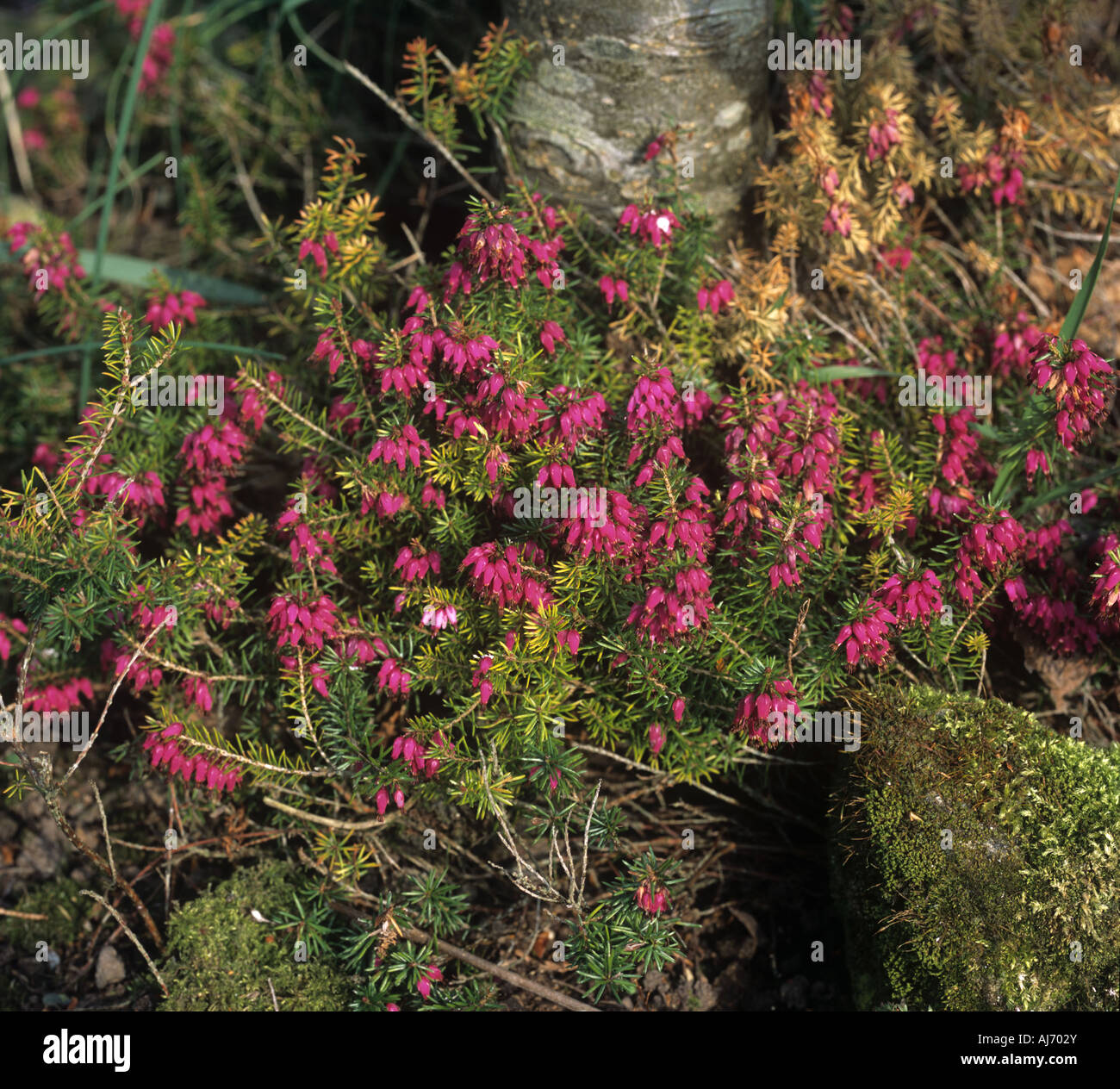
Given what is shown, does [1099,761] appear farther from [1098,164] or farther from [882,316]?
[1098,164]

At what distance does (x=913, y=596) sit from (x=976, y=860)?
0.67m

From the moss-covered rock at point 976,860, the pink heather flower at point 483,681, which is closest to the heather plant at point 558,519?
the pink heather flower at point 483,681

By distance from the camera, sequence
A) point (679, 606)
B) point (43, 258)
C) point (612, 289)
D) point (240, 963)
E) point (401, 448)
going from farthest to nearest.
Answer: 1. point (43, 258)
2. point (612, 289)
3. point (240, 963)
4. point (401, 448)
5. point (679, 606)

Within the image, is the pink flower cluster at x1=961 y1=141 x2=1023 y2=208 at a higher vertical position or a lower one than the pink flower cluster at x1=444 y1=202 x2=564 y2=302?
higher

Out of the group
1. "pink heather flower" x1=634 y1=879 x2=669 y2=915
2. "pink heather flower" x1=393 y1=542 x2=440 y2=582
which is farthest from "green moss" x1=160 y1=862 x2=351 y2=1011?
"pink heather flower" x1=393 y1=542 x2=440 y2=582

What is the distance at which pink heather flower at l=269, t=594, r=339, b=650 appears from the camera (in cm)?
272

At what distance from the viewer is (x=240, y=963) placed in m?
2.86

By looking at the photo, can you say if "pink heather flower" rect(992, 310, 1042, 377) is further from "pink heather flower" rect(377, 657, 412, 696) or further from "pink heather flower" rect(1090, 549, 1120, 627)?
"pink heather flower" rect(377, 657, 412, 696)

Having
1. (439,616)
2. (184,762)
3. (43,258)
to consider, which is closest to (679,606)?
(439,616)

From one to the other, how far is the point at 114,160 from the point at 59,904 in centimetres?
261

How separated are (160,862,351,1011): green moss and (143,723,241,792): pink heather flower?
399 mm

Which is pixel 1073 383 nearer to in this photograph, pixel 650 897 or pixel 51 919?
pixel 650 897

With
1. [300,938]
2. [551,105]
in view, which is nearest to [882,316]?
[551,105]

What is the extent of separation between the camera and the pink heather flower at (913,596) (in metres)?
2.66
